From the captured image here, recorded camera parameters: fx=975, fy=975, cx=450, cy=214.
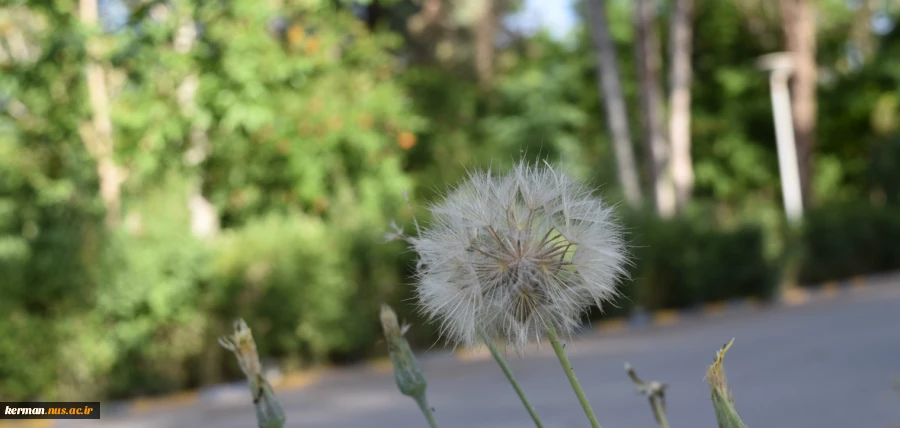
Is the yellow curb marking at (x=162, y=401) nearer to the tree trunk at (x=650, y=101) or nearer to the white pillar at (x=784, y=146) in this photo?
the tree trunk at (x=650, y=101)

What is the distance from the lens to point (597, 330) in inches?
595

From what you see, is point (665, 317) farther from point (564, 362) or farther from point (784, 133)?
point (564, 362)

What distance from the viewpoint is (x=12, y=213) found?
10.1m

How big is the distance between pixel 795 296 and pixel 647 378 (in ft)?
35.8

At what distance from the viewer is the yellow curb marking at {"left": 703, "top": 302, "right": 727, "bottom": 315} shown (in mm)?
16917

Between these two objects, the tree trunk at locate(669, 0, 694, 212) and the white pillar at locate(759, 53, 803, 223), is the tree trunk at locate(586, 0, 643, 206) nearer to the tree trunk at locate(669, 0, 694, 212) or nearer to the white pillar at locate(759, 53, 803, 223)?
the tree trunk at locate(669, 0, 694, 212)

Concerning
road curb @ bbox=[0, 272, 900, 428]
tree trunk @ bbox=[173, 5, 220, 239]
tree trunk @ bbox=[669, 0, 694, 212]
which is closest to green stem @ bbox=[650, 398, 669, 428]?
road curb @ bbox=[0, 272, 900, 428]

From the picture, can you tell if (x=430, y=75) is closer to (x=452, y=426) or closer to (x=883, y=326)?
(x=883, y=326)

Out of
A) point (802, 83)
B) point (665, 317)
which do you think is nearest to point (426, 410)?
point (665, 317)

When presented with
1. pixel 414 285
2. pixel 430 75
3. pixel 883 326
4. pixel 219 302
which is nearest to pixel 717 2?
pixel 430 75

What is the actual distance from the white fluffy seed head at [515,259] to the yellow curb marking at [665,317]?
1453cm

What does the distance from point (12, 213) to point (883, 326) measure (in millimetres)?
10918

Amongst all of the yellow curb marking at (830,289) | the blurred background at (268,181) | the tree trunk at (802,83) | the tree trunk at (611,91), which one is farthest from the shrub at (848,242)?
the tree trunk at (611,91)

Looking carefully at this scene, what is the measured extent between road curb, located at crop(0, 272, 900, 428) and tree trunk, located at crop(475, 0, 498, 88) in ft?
35.3
